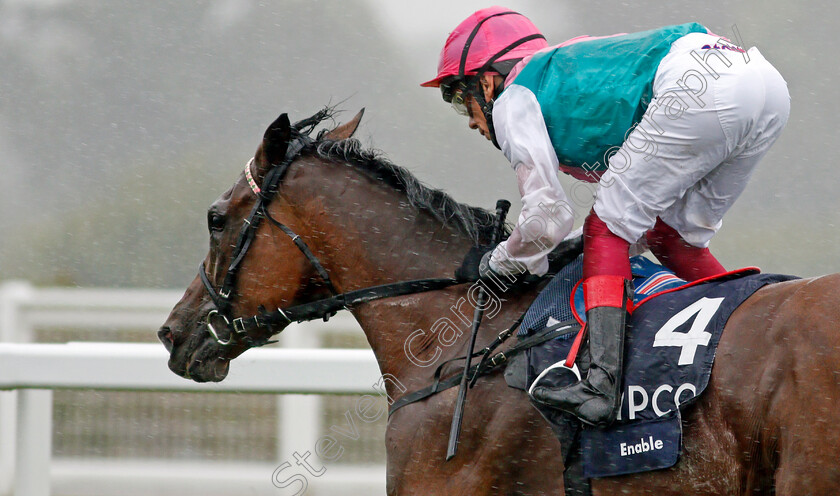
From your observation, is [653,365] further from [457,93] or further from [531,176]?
[457,93]

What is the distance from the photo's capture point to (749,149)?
2.31 metres

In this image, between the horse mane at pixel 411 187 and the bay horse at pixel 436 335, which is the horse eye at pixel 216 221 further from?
the horse mane at pixel 411 187

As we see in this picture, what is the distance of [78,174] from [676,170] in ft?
53.5

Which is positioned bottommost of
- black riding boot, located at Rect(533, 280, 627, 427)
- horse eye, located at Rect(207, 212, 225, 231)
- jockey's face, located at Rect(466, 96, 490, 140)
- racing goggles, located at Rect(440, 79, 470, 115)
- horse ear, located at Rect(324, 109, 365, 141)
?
black riding boot, located at Rect(533, 280, 627, 427)

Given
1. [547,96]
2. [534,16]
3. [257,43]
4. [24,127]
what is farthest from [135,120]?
[547,96]

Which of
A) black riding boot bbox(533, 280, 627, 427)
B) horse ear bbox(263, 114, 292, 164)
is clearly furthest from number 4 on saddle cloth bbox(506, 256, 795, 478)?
horse ear bbox(263, 114, 292, 164)

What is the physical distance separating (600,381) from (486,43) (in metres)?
1.07

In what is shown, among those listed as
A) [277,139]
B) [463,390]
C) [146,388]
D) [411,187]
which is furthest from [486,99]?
[146,388]

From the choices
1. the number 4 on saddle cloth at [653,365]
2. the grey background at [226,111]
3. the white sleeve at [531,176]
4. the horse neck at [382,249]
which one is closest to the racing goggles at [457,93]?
the white sleeve at [531,176]

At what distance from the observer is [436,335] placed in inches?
A: 99.5

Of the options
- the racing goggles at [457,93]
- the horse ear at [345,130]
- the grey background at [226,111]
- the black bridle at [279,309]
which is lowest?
the black bridle at [279,309]

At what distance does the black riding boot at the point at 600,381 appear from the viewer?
1992mm

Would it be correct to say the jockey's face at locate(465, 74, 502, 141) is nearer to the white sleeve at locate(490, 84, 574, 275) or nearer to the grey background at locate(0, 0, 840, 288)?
the white sleeve at locate(490, 84, 574, 275)

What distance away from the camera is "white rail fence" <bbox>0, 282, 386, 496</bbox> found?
→ 338 cm
